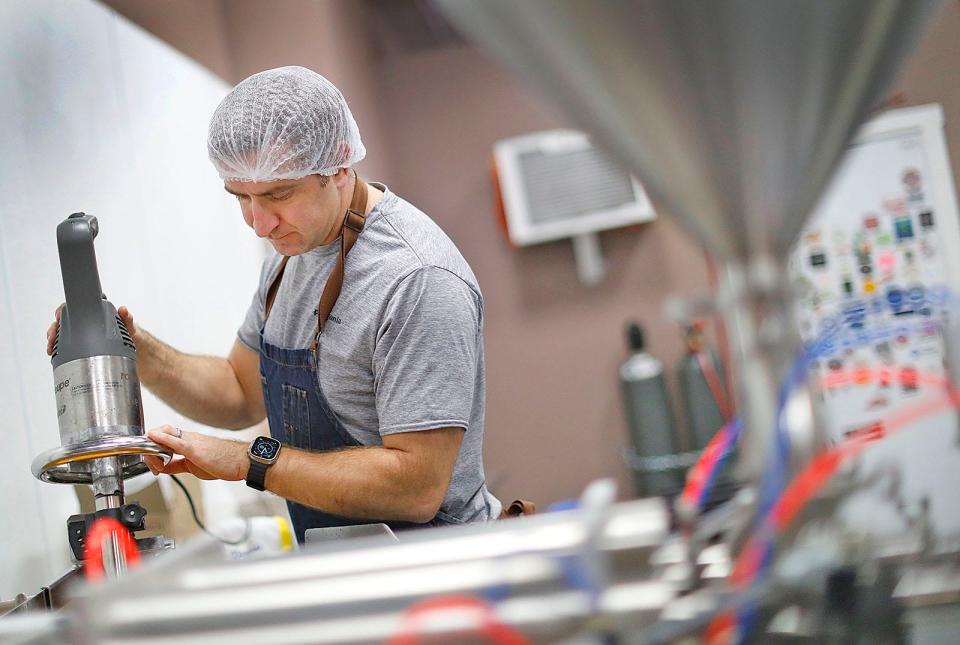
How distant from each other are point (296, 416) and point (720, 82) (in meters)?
1.06

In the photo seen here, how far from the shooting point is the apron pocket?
1.35 m

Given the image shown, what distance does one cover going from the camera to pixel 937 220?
9.70 ft

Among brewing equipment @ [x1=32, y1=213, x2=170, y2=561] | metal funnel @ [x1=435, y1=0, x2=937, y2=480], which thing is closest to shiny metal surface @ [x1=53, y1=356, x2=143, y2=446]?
brewing equipment @ [x1=32, y1=213, x2=170, y2=561]

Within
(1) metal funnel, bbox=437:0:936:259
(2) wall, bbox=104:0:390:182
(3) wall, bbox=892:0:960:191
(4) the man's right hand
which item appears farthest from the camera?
(3) wall, bbox=892:0:960:191

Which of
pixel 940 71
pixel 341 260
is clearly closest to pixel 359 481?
pixel 341 260

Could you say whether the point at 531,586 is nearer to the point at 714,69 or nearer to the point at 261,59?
the point at 714,69

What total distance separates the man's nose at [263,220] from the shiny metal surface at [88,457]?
361 mm

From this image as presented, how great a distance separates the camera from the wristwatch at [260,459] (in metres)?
1.18

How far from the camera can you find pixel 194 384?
1509 millimetres

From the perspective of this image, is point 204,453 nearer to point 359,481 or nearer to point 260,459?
point 260,459

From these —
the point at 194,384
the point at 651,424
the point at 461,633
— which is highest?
the point at 194,384

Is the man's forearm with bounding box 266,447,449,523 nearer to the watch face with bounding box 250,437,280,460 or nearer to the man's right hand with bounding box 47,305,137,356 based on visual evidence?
the watch face with bounding box 250,437,280,460

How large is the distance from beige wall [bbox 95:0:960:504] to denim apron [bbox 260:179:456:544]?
1874 mm

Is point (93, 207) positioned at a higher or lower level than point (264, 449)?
higher
